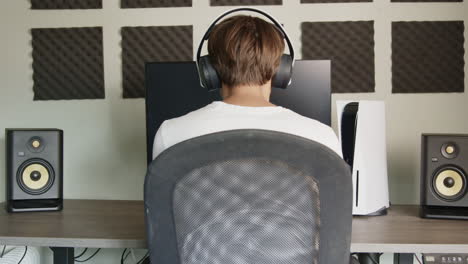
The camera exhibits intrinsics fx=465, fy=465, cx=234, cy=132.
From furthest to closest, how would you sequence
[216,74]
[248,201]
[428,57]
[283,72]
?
[428,57]
[283,72]
[216,74]
[248,201]

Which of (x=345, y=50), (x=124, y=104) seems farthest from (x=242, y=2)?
(x=124, y=104)

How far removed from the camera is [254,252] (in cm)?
88

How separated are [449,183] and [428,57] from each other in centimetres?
70

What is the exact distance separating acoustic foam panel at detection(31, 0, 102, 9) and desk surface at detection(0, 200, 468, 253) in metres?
0.94

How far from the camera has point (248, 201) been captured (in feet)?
2.81

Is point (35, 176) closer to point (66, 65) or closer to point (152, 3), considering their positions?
point (66, 65)

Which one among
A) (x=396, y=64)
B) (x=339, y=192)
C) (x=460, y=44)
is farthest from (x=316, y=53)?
(x=339, y=192)

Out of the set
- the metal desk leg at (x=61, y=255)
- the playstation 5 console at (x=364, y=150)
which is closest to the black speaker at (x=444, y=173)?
the playstation 5 console at (x=364, y=150)

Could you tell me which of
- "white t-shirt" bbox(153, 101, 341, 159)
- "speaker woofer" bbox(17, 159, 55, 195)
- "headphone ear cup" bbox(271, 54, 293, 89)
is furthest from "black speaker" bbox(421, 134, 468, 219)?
"speaker woofer" bbox(17, 159, 55, 195)

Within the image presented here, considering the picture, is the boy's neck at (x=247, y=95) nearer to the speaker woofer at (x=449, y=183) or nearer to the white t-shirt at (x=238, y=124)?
the white t-shirt at (x=238, y=124)

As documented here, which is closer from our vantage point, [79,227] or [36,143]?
[79,227]

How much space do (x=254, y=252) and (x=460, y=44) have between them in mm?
1640

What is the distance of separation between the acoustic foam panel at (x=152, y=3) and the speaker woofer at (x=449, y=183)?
126 centimetres

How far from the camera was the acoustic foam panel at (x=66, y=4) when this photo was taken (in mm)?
2117
